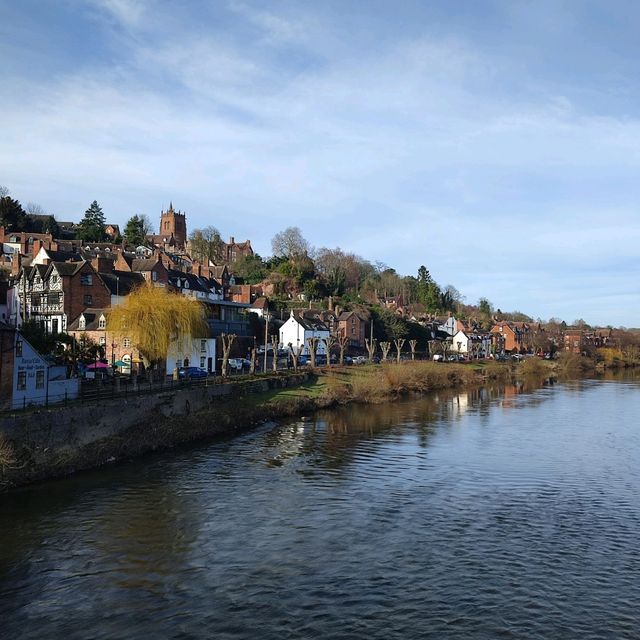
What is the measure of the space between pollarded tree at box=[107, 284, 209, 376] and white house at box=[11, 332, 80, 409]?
30.8 feet

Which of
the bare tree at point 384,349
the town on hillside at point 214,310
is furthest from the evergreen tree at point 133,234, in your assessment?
the bare tree at point 384,349

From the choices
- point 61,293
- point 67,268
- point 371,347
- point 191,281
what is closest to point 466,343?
point 371,347

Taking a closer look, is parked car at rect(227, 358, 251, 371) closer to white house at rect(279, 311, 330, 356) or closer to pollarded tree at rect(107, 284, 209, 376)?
pollarded tree at rect(107, 284, 209, 376)

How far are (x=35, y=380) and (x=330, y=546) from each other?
20.5 meters

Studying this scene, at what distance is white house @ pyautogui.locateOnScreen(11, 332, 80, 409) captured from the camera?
32125 mm

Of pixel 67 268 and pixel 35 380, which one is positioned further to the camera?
pixel 67 268

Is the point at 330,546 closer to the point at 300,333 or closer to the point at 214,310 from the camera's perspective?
the point at 214,310

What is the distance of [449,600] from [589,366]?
11296 centimetres

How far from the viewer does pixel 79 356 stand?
151 feet

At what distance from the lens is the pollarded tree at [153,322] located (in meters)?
44.9

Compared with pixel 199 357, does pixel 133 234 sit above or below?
above

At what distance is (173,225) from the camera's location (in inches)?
6821

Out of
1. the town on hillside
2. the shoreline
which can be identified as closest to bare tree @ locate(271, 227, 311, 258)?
the town on hillside

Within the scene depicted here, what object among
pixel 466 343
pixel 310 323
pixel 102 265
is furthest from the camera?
pixel 466 343
